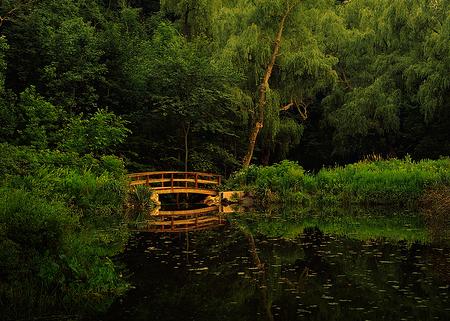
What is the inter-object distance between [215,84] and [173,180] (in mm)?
5235

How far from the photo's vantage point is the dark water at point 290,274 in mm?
9109

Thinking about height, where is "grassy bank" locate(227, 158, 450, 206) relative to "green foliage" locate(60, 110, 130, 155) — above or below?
below

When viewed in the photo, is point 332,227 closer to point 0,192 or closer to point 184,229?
point 184,229

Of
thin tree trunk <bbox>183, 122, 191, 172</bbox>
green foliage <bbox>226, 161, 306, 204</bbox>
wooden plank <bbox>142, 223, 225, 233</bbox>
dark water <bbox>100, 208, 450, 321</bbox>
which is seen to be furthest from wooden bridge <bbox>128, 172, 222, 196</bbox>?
dark water <bbox>100, 208, 450, 321</bbox>

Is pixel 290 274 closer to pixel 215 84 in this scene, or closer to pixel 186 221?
pixel 186 221

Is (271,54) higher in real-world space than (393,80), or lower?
higher

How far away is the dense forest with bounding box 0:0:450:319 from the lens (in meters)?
25.7

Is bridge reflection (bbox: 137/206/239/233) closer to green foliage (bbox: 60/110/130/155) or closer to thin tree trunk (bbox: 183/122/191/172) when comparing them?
green foliage (bbox: 60/110/130/155)

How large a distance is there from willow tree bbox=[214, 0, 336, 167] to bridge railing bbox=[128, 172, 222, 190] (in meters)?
2.49

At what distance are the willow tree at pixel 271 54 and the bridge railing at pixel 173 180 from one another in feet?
8.17

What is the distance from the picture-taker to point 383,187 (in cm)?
2409

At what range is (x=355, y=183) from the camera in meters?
24.5

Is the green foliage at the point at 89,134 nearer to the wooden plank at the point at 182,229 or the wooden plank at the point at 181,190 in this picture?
the wooden plank at the point at 181,190

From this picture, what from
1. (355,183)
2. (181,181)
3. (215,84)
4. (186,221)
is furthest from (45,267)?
(215,84)
